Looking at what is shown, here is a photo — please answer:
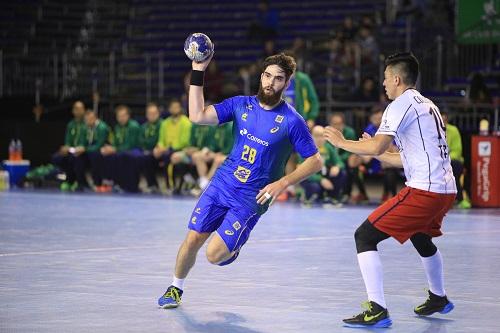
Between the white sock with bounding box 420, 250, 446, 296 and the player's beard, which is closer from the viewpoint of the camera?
the white sock with bounding box 420, 250, 446, 296

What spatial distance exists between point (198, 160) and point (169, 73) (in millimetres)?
7636

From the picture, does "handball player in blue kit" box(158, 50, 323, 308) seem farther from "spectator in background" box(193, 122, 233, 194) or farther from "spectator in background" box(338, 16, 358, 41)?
"spectator in background" box(338, 16, 358, 41)

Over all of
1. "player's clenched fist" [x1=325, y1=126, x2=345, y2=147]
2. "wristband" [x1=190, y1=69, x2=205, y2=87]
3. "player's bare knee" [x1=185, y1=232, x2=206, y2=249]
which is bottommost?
"player's bare knee" [x1=185, y1=232, x2=206, y2=249]

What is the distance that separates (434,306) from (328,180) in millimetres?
9671

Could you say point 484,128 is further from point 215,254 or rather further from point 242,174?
point 215,254

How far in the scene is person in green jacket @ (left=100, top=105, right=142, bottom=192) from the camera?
20.1 metres

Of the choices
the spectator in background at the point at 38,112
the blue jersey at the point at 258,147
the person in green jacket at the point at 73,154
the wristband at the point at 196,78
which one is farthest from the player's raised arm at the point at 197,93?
the spectator in background at the point at 38,112

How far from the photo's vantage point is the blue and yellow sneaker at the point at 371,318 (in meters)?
7.61

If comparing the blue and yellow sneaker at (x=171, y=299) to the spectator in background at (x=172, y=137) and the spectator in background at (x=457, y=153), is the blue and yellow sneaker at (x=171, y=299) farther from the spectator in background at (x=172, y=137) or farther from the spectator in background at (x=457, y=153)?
the spectator in background at (x=172, y=137)

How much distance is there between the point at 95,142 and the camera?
20.9 meters

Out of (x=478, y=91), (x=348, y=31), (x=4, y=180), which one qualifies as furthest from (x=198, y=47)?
(x=348, y=31)

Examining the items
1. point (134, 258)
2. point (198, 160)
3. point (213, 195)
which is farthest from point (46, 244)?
point (198, 160)

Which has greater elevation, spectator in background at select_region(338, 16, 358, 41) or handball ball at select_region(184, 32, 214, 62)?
spectator in background at select_region(338, 16, 358, 41)

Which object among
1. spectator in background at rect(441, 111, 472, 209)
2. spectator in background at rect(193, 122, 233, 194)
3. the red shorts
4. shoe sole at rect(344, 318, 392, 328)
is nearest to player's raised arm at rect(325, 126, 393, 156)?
the red shorts
